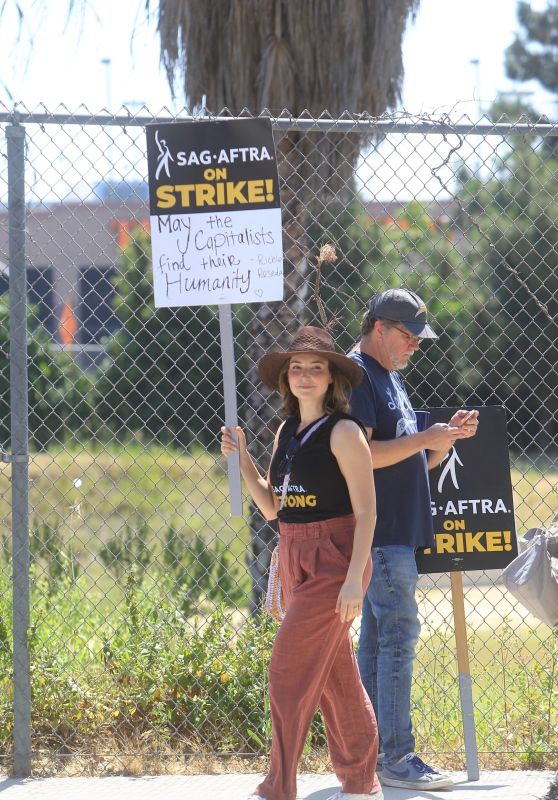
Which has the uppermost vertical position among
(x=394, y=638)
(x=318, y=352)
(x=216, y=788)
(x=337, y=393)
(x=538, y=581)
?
(x=318, y=352)

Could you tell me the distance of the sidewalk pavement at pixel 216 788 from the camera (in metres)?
4.20

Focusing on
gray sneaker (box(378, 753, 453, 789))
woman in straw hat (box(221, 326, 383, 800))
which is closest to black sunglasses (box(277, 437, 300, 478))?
woman in straw hat (box(221, 326, 383, 800))

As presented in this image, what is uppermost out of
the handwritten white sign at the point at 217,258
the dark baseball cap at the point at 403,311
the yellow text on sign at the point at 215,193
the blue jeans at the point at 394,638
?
the yellow text on sign at the point at 215,193

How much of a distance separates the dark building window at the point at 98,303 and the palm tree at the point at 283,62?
1.09m

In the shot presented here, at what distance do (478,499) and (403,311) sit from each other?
929mm

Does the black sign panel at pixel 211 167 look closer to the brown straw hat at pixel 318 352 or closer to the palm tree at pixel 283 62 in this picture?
the brown straw hat at pixel 318 352

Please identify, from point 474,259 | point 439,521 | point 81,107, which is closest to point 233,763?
point 439,521

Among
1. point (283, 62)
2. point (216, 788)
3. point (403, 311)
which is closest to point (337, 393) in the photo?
point (403, 311)

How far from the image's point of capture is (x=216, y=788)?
170 inches

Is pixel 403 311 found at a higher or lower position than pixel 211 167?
lower

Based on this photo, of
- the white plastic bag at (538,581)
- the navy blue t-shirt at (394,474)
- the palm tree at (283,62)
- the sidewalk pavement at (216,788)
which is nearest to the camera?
the white plastic bag at (538,581)

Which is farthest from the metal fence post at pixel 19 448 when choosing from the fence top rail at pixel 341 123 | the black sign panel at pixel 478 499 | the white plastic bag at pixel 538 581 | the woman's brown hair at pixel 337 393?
the white plastic bag at pixel 538 581

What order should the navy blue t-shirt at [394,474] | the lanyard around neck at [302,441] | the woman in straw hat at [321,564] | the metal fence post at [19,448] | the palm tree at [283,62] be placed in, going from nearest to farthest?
the woman in straw hat at [321,564], the lanyard around neck at [302,441], the navy blue t-shirt at [394,474], the metal fence post at [19,448], the palm tree at [283,62]

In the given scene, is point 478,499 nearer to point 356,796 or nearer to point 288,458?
point 288,458
